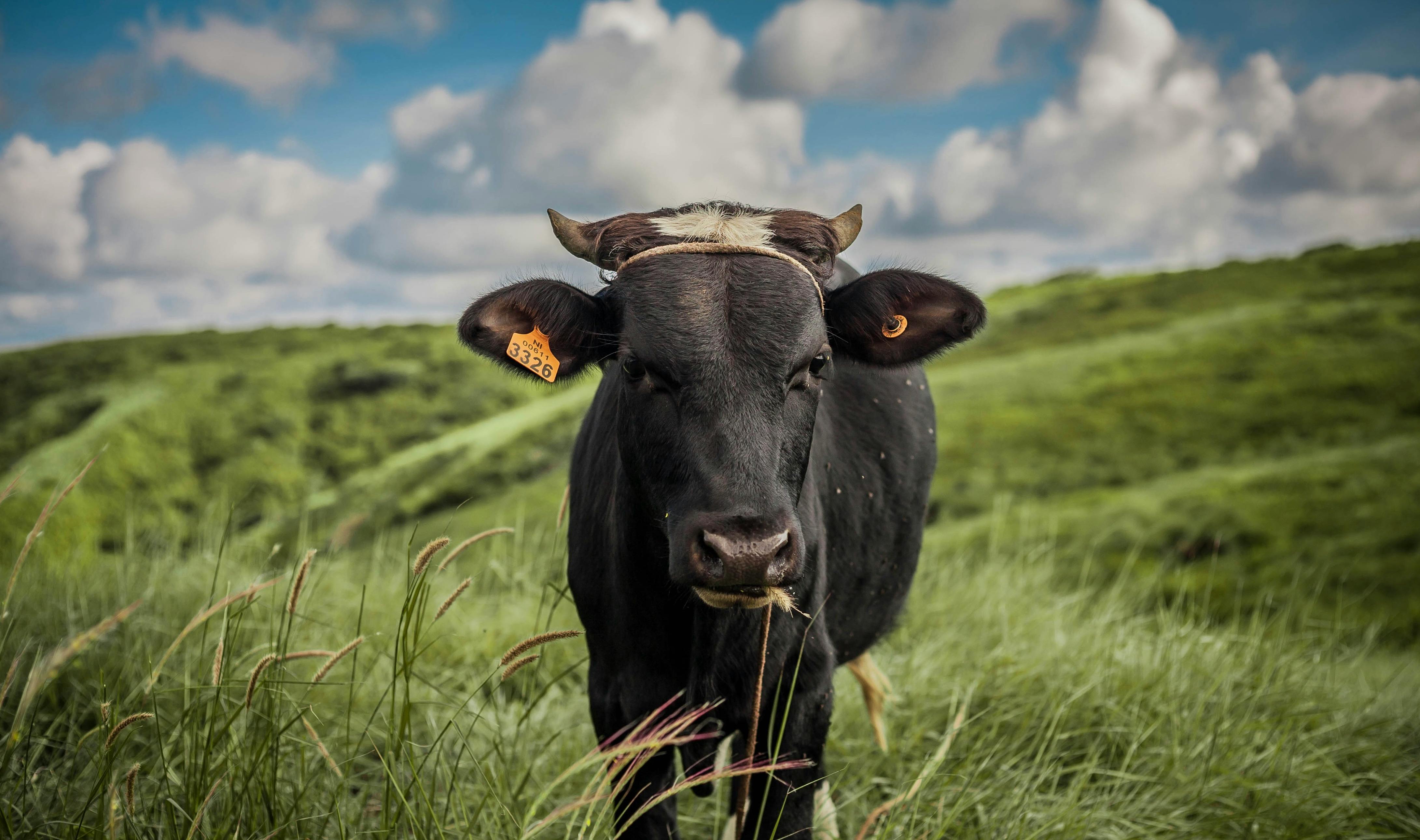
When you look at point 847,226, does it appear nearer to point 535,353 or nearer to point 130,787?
point 535,353

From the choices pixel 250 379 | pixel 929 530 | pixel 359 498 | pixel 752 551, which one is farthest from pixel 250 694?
pixel 250 379

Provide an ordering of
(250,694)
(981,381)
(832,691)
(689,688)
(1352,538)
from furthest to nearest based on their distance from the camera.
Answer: (981,381)
(1352,538)
(832,691)
(689,688)
(250,694)

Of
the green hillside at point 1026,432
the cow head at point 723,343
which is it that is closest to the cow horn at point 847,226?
the cow head at point 723,343

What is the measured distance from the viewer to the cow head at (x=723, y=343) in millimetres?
2438

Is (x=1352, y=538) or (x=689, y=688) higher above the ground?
(x=689, y=688)

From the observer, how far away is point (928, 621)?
6980mm

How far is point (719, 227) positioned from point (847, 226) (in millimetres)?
619

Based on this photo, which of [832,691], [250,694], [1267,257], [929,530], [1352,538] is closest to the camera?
[250,694]

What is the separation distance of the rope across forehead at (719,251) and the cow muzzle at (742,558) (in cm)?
91

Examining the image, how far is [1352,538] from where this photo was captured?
470 inches

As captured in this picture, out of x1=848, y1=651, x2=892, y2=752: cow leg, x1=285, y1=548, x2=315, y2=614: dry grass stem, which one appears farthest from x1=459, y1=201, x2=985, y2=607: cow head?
x1=848, y1=651, x2=892, y2=752: cow leg

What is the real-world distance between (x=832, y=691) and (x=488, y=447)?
713 inches

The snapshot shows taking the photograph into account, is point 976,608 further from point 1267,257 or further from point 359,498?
point 1267,257

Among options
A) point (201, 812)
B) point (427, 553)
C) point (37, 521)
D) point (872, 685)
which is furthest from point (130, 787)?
point (872, 685)
